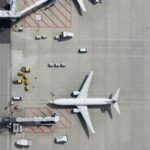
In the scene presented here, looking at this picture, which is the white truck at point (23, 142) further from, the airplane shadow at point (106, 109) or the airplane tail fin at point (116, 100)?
the airplane tail fin at point (116, 100)

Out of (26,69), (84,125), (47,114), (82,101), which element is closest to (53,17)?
(26,69)

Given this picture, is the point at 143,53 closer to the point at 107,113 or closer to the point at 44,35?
the point at 107,113

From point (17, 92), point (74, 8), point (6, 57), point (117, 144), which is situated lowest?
point (117, 144)

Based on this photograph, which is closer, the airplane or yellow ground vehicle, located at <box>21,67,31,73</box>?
the airplane

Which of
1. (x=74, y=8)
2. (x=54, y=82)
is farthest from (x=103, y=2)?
(x=54, y=82)

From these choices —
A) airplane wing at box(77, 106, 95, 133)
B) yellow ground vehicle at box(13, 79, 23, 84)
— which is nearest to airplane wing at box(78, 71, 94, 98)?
airplane wing at box(77, 106, 95, 133)

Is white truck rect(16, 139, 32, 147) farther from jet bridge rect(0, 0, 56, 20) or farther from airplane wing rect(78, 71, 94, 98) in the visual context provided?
jet bridge rect(0, 0, 56, 20)

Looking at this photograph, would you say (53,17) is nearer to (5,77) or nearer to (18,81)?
(18,81)

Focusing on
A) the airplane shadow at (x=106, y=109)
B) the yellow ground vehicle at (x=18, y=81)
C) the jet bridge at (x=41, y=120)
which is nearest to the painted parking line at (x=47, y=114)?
the jet bridge at (x=41, y=120)
